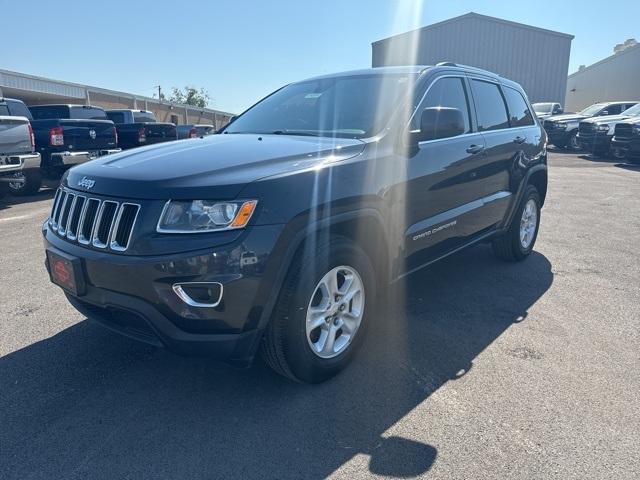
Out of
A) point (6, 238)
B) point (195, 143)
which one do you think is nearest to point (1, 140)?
point (6, 238)

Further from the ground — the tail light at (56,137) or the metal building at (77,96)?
the metal building at (77,96)

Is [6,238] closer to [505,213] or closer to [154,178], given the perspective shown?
[154,178]

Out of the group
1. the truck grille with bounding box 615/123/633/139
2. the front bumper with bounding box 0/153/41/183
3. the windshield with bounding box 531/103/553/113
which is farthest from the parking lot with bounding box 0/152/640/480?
the windshield with bounding box 531/103/553/113

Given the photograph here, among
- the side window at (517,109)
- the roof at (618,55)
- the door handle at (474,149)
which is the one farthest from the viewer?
the roof at (618,55)

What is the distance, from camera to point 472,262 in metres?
5.70

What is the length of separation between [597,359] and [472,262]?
7.53 ft

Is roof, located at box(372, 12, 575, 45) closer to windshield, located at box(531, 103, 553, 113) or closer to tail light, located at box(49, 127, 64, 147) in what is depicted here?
windshield, located at box(531, 103, 553, 113)

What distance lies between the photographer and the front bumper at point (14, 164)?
877 centimetres

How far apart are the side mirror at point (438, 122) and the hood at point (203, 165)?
21.3 inches

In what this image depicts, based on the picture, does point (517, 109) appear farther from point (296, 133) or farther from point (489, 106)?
point (296, 133)

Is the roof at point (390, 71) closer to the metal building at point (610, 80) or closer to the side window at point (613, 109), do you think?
the side window at point (613, 109)

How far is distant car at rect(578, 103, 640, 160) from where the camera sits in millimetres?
17859

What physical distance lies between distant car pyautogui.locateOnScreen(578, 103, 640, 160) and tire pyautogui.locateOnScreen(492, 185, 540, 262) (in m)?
14.0

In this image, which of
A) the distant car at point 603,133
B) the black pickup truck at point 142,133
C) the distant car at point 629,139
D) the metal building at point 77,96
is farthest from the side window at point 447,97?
the metal building at point 77,96
